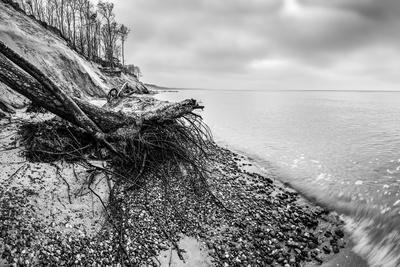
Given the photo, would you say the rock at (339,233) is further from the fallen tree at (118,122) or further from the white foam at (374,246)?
the fallen tree at (118,122)

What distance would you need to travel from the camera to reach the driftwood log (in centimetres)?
516

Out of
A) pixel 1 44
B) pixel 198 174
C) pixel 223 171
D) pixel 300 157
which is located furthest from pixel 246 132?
pixel 1 44

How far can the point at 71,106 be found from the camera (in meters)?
5.61

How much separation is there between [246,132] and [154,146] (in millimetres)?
11418

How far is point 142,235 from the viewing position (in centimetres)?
417

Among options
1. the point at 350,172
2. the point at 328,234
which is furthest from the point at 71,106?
the point at 350,172

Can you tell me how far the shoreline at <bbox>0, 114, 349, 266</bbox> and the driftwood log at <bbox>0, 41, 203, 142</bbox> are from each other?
3.81 ft

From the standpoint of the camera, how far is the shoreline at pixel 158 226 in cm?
362

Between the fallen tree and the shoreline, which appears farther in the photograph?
the fallen tree

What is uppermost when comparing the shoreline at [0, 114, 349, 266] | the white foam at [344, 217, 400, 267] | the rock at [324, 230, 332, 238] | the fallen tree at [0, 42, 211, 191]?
the fallen tree at [0, 42, 211, 191]

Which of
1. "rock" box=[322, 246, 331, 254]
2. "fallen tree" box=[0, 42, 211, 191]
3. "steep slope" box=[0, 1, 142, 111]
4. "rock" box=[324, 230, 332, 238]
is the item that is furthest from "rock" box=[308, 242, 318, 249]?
"steep slope" box=[0, 1, 142, 111]

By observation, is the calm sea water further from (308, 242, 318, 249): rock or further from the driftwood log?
the driftwood log

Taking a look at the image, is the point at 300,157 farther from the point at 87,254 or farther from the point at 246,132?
the point at 87,254

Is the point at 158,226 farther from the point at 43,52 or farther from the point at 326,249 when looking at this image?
the point at 43,52
